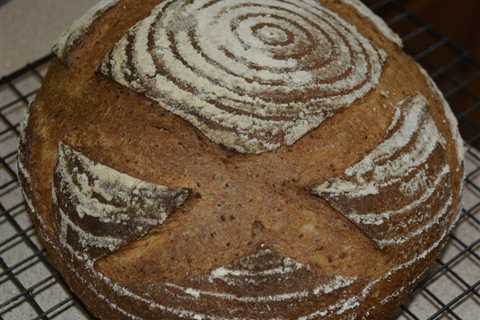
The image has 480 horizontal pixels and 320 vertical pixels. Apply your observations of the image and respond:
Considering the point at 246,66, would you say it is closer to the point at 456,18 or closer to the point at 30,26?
the point at 30,26

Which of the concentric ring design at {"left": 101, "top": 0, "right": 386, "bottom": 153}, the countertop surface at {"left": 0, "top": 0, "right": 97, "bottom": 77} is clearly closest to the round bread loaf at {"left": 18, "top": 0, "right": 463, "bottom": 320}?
the concentric ring design at {"left": 101, "top": 0, "right": 386, "bottom": 153}

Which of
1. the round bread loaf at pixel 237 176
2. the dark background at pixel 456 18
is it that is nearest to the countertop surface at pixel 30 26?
the round bread loaf at pixel 237 176

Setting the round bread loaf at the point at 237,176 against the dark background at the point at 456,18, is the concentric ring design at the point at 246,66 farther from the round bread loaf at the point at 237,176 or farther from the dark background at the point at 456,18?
the dark background at the point at 456,18

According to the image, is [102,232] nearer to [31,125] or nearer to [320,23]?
[31,125]

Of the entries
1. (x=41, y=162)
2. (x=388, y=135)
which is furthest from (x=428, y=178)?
(x=41, y=162)

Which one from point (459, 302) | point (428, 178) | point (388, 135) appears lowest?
point (459, 302)

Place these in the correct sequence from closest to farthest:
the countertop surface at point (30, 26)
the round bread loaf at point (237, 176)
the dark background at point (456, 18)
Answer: the round bread loaf at point (237, 176), the countertop surface at point (30, 26), the dark background at point (456, 18)
